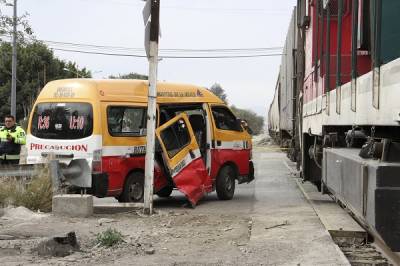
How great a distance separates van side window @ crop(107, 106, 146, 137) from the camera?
1062cm

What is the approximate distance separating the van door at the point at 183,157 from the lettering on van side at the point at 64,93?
1662 mm

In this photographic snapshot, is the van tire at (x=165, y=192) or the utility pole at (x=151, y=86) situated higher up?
the utility pole at (x=151, y=86)

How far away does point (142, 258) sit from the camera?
684 centimetres

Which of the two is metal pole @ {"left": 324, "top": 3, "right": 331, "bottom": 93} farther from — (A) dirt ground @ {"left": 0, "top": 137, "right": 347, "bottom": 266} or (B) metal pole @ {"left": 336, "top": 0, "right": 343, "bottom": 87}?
(A) dirt ground @ {"left": 0, "top": 137, "right": 347, "bottom": 266}

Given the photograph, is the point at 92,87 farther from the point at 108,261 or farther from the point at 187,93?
the point at 108,261

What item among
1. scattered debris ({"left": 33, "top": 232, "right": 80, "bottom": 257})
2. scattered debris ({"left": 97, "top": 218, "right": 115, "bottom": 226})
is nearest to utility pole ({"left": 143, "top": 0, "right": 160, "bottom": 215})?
scattered debris ({"left": 97, "top": 218, "right": 115, "bottom": 226})

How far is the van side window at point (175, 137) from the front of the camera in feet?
36.1

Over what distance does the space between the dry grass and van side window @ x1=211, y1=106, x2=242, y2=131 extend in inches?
154

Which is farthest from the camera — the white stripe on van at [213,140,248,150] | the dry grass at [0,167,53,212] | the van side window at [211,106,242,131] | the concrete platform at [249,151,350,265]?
the van side window at [211,106,242,131]

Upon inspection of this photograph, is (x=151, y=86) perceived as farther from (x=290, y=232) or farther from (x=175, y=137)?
(x=290, y=232)

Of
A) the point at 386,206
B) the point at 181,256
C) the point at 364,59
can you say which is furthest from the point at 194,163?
the point at 386,206

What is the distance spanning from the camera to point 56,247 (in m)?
6.88

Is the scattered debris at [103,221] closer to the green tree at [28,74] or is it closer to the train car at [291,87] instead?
the train car at [291,87]

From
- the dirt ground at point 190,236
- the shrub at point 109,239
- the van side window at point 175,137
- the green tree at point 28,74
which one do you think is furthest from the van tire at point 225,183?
the green tree at point 28,74
